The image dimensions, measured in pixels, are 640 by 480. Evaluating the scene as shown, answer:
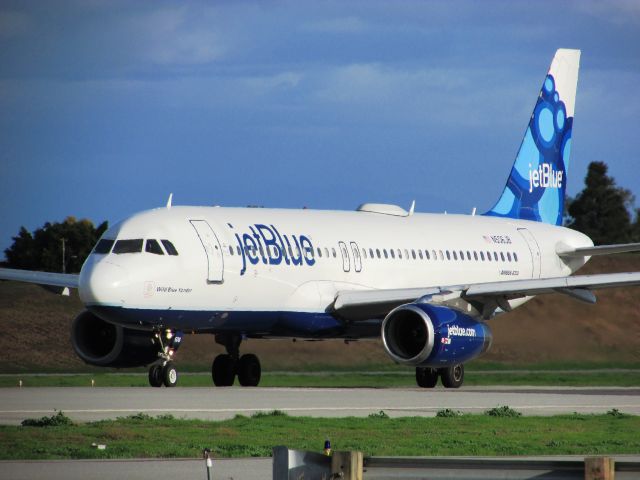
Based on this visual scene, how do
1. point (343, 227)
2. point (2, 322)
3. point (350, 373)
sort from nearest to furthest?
point (343, 227) → point (350, 373) → point (2, 322)

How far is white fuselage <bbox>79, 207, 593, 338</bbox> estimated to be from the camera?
28.6 meters

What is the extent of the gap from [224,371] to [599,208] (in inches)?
3175

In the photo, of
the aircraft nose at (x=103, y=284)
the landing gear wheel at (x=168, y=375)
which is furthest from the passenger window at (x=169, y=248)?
the landing gear wheel at (x=168, y=375)

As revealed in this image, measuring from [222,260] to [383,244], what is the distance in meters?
6.43

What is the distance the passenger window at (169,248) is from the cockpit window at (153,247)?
13 centimetres

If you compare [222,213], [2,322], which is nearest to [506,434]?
[222,213]

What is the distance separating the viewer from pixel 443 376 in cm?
3284

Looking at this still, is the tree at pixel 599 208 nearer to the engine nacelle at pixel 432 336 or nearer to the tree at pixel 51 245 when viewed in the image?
the tree at pixel 51 245

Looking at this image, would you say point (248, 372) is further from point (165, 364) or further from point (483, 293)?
point (483, 293)

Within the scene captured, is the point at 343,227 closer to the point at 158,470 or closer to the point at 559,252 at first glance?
the point at 559,252

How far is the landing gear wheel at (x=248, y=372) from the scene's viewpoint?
32.7 meters

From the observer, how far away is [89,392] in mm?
28172

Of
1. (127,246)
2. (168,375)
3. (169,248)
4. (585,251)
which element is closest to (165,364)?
(168,375)

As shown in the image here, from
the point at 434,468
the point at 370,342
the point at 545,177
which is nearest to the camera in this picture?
the point at 434,468
